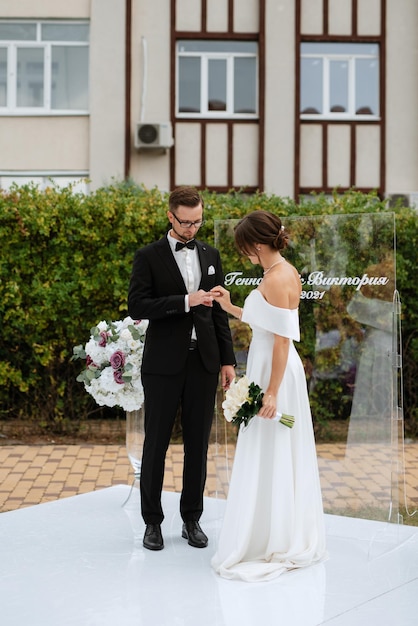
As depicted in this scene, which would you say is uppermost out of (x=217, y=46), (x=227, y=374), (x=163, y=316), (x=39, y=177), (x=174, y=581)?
(x=217, y=46)

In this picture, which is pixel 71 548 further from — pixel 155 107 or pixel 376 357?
pixel 155 107

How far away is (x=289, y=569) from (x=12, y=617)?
57.0 inches

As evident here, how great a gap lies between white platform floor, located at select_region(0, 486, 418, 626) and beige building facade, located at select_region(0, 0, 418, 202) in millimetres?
10571

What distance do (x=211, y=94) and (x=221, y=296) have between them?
38.3 feet

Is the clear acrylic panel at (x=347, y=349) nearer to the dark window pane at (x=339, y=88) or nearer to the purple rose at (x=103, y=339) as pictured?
the purple rose at (x=103, y=339)

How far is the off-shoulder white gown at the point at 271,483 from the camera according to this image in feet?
14.7

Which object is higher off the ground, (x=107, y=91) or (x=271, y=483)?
(x=107, y=91)

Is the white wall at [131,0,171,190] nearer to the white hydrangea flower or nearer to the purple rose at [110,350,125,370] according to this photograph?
the purple rose at [110,350,125,370]

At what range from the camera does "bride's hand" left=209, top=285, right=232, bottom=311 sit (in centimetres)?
466

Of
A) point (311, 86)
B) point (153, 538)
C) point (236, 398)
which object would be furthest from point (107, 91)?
point (236, 398)

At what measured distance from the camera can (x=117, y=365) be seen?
5629mm

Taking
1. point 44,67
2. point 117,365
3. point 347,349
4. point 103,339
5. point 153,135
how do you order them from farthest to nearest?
A: point 44,67
point 153,135
point 103,339
point 117,365
point 347,349

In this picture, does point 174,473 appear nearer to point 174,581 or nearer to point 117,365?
point 117,365

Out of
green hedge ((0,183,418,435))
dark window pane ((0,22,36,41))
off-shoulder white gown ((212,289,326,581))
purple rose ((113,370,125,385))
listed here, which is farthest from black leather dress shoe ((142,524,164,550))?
dark window pane ((0,22,36,41))
